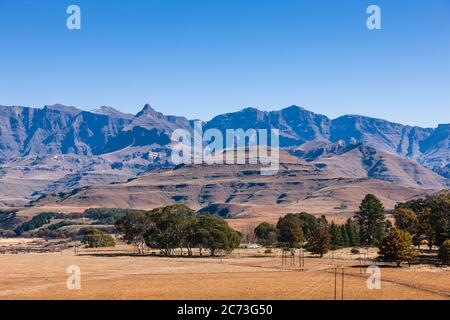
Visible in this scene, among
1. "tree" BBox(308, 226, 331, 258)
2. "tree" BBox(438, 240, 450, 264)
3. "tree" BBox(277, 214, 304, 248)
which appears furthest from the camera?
"tree" BBox(277, 214, 304, 248)

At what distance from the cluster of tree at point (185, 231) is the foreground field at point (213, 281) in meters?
16.3

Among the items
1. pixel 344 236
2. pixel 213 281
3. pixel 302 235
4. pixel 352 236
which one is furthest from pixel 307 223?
pixel 213 281

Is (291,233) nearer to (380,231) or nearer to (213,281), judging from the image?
(380,231)

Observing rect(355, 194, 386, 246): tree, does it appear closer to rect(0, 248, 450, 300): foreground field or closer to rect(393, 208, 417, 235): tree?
rect(393, 208, 417, 235): tree

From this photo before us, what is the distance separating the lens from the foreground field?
75.6 meters

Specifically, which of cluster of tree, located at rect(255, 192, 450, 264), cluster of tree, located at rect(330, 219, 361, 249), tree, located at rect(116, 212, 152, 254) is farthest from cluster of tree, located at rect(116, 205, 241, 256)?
cluster of tree, located at rect(330, 219, 361, 249)

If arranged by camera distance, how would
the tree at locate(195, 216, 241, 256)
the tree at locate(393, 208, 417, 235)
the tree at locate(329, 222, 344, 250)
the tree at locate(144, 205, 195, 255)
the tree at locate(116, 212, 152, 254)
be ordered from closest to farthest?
the tree at locate(195, 216, 241, 256) < the tree at locate(144, 205, 195, 255) < the tree at locate(393, 208, 417, 235) < the tree at locate(329, 222, 344, 250) < the tree at locate(116, 212, 152, 254)

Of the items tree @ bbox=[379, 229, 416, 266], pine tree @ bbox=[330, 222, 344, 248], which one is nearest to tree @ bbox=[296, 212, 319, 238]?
pine tree @ bbox=[330, 222, 344, 248]

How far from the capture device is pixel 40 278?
97.6 metres

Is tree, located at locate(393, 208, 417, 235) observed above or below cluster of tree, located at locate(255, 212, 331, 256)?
above

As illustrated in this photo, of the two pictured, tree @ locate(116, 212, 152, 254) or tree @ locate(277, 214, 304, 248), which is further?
tree @ locate(116, 212, 152, 254)

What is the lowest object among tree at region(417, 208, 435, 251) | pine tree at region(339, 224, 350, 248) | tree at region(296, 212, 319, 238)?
pine tree at region(339, 224, 350, 248)

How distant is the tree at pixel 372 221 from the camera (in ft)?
537
